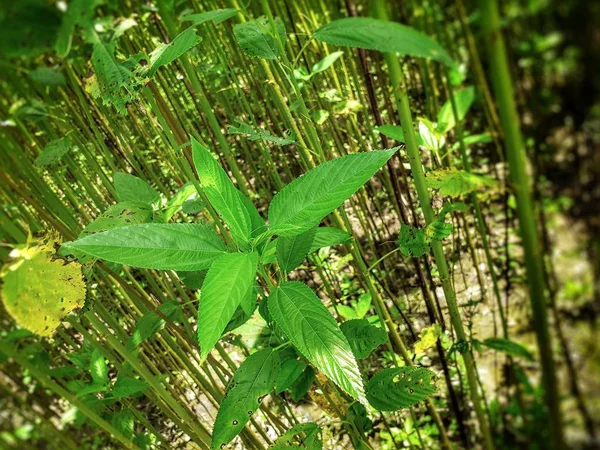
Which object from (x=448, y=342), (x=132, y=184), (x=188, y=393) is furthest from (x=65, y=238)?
(x=188, y=393)

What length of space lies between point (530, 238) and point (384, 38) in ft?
0.84

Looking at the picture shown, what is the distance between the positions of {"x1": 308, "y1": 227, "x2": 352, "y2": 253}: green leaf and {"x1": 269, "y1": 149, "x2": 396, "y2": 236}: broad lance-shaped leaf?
14 centimetres

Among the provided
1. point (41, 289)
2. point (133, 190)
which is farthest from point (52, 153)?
point (41, 289)

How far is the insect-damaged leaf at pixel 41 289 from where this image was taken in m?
0.66

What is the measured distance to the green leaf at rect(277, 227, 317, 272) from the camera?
0.78m

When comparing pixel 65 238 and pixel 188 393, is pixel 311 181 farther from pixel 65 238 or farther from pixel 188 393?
pixel 188 393

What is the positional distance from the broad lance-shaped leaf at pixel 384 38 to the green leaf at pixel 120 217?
1.63ft

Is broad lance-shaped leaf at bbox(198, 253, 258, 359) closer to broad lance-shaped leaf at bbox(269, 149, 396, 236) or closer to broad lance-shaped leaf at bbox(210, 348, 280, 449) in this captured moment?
broad lance-shaped leaf at bbox(269, 149, 396, 236)

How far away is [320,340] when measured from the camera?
0.66 meters

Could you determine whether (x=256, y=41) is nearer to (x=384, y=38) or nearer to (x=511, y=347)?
(x=384, y=38)

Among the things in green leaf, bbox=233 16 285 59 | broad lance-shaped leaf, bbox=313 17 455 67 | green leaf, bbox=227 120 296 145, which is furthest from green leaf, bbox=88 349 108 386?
broad lance-shaped leaf, bbox=313 17 455 67

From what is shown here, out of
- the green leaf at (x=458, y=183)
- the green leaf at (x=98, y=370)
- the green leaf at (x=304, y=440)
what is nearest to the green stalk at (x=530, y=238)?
the green leaf at (x=458, y=183)

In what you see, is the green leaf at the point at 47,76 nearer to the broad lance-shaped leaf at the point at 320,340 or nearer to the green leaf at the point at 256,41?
the green leaf at the point at 256,41

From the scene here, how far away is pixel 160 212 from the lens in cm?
92
